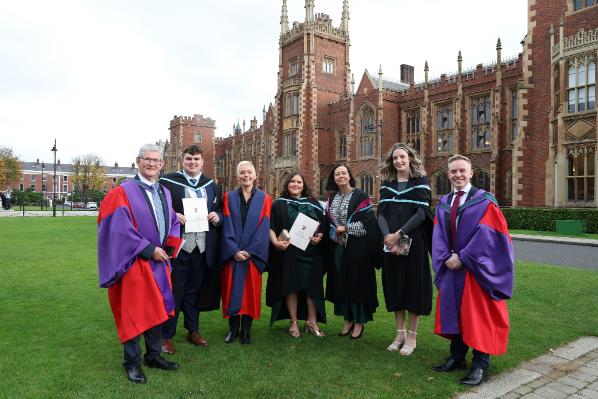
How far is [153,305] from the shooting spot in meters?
4.02

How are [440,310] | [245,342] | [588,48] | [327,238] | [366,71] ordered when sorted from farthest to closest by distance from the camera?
[366,71] → [588,48] → [327,238] → [245,342] → [440,310]

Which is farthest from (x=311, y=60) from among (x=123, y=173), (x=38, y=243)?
(x=123, y=173)

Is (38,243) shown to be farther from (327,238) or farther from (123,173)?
(123,173)

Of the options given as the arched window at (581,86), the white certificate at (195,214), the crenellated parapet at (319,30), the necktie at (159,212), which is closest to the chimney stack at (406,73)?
the crenellated parapet at (319,30)

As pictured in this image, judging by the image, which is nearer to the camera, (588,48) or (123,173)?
(588,48)

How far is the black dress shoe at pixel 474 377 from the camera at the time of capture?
390cm

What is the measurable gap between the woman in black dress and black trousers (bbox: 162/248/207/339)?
82.5 inches

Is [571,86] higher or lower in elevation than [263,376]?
higher

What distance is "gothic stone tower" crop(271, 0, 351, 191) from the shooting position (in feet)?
119

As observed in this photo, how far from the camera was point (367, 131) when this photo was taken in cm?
3359

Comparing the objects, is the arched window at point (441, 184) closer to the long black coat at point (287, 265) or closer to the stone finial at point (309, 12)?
the stone finial at point (309, 12)

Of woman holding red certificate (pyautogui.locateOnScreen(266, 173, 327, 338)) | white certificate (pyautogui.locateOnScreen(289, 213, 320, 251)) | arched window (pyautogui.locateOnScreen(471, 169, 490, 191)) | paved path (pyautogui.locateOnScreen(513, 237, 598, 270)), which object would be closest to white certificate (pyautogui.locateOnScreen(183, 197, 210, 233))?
woman holding red certificate (pyautogui.locateOnScreen(266, 173, 327, 338))

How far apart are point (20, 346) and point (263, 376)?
2.78 metres

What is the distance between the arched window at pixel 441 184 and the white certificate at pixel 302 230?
81.9 ft
